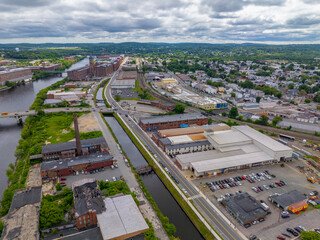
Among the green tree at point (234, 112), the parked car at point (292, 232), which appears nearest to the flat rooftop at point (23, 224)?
the parked car at point (292, 232)

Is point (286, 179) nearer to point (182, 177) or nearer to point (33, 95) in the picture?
point (182, 177)

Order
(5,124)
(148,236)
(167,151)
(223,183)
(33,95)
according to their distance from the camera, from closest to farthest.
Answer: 1. (148,236)
2. (223,183)
3. (167,151)
4. (5,124)
5. (33,95)

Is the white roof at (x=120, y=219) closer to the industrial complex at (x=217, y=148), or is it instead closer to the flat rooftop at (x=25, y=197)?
the flat rooftop at (x=25, y=197)

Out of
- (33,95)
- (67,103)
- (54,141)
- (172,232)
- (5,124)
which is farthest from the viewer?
(33,95)

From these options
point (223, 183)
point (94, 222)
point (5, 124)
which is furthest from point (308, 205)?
point (5, 124)

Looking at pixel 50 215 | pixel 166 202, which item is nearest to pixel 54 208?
pixel 50 215
